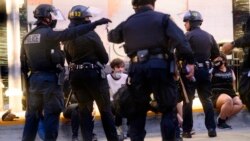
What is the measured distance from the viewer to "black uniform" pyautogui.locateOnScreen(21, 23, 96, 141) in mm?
6984

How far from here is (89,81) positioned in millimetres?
7566

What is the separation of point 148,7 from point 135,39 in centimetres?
40

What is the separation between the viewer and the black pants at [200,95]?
346 inches

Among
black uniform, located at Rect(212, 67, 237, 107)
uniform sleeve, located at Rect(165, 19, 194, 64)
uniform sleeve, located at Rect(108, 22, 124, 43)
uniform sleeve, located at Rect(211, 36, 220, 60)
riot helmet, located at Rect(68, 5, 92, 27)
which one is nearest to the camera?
uniform sleeve, located at Rect(165, 19, 194, 64)

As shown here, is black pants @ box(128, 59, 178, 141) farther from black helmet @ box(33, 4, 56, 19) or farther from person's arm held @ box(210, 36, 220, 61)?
person's arm held @ box(210, 36, 220, 61)

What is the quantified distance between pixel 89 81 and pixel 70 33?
3.16 feet

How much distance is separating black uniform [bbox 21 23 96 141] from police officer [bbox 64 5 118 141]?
49 cm

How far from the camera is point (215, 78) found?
1016 cm

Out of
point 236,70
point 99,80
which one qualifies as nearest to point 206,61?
point 99,80

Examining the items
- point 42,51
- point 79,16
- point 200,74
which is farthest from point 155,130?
point 42,51

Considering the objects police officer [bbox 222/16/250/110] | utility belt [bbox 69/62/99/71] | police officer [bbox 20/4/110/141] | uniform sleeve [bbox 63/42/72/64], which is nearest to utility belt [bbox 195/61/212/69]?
utility belt [bbox 69/62/99/71]

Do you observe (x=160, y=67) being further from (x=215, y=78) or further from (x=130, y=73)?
(x=215, y=78)

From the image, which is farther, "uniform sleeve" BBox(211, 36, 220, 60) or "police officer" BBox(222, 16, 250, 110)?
"uniform sleeve" BBox(211, 36, 220, 60)

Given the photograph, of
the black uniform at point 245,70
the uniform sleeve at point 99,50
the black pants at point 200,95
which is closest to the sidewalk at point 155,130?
the black pants at point 200,95
